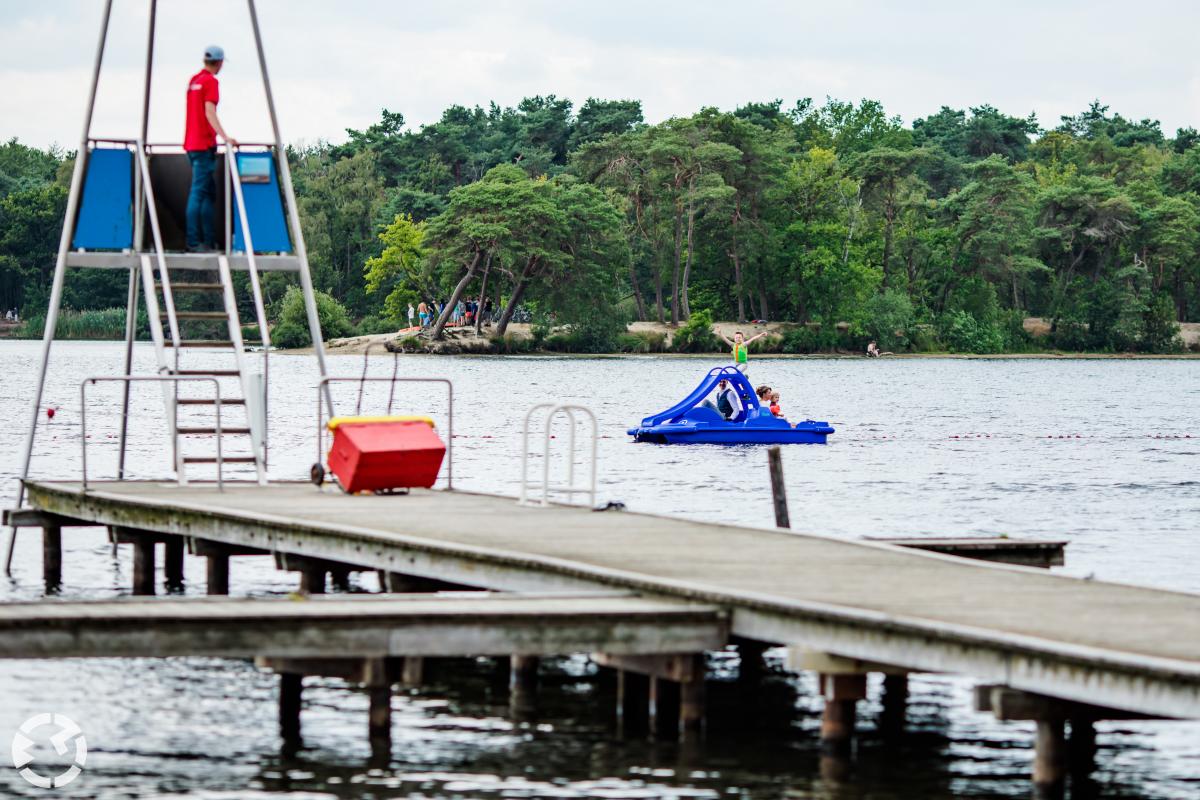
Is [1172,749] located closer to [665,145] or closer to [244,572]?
[244,572]

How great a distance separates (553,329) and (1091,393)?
1635 inches

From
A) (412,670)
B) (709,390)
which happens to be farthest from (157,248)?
(709,390)

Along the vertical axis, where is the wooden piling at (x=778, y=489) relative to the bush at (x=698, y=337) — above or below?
below

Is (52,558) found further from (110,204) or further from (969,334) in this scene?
(969,334)

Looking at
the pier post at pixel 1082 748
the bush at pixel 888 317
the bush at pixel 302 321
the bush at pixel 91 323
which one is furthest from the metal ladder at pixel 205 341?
the bush at pixel 91 323

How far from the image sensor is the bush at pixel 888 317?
133250mm

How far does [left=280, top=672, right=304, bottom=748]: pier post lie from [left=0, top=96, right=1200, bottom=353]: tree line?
100143 millimetres

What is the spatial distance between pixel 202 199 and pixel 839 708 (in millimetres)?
11506

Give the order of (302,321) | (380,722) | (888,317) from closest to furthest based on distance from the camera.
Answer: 1. (380,722)
2. (302,321)
3. (888,317)

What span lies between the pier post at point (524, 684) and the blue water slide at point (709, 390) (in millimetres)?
31323

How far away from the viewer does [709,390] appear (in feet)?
164

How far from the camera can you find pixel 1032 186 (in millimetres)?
139750

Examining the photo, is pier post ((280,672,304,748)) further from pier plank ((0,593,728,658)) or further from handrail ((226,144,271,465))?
handrail ((226,144,271,465))

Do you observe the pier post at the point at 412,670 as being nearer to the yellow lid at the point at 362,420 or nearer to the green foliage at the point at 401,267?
the yellow lid at the point at 362,420
